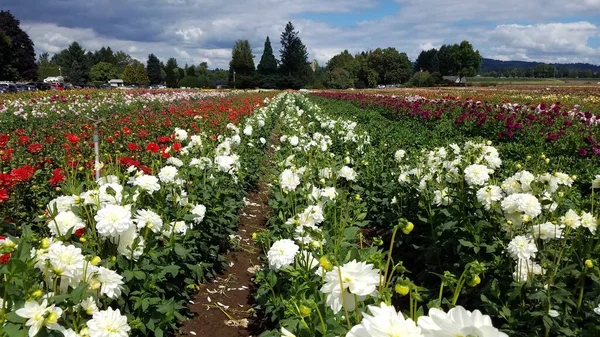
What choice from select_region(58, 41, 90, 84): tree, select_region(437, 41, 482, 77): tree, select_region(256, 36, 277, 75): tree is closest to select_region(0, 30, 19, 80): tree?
select_region(58, 41, 90, 84): tree

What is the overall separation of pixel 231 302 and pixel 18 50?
229 feet

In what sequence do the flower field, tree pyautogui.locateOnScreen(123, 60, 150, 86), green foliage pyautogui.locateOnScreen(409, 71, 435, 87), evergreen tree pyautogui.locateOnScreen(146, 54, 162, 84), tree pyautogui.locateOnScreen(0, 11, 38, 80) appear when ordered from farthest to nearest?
evergreen tree pyautogui.locateOnScreen(146, 54, 162, 84), tree pyautogui.locateOnScreen(123, 60, 150, 86), green foliage pyautogui.locateOnScreen(409, 71, 435, 87), tree pyautogui.locateOnScreen(0, 11, 38, 80), the flower field

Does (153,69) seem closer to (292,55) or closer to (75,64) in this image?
(75,64)

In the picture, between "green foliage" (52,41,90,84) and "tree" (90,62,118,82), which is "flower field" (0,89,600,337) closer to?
"green foliage" (52,41,90,84)

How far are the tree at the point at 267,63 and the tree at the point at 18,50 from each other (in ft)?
120

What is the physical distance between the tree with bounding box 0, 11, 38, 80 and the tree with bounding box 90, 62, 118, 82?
1106 inches

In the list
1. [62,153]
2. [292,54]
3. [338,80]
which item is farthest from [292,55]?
[62,153]

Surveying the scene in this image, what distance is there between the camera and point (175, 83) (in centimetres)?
8312

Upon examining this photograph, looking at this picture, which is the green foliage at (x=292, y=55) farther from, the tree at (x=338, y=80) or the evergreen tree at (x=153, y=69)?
the evergreen tree at (x=153, y=69)

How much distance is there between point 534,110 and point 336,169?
30.2 ft

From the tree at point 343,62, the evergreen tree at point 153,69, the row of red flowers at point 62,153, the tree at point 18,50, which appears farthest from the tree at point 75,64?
the row of red flowers at point 62,153

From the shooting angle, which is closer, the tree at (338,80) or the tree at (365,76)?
the tree at (338,80)

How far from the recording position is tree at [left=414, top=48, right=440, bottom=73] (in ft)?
443

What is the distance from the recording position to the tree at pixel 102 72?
308ft
